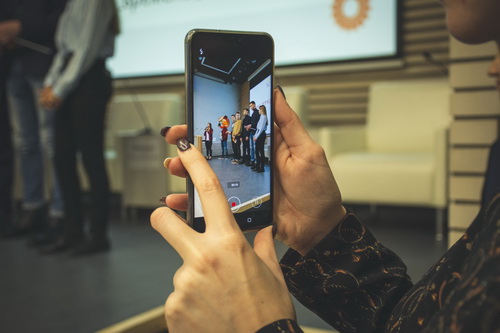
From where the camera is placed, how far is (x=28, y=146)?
259 centimetres

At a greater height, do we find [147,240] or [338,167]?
[338,167]

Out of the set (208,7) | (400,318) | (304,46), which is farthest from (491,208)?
(208,7)

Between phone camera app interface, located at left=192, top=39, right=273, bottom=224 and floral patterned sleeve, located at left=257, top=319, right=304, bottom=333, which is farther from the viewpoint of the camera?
phone camera app interface, located at left=192, top=39, right=273, bottom=224

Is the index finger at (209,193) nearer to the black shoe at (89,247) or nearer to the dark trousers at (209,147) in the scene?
the dark trousers at (209,147)

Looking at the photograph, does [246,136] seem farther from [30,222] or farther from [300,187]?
[30,222]

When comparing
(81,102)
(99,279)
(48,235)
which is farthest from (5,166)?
(99,279)

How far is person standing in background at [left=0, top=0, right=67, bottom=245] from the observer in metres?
2.17

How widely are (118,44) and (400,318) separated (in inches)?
153

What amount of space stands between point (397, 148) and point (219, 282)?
2.93 meters

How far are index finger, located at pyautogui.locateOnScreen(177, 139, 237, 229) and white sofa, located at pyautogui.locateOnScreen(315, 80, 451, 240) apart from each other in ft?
7.54

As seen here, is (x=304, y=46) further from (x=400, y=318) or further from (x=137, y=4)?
(x=400, y=318)

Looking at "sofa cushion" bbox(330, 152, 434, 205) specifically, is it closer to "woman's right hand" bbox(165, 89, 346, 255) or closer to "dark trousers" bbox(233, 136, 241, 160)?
"woman's right hand" bbox(165, 89, 346, 255)

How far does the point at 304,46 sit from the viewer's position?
3.59 metres

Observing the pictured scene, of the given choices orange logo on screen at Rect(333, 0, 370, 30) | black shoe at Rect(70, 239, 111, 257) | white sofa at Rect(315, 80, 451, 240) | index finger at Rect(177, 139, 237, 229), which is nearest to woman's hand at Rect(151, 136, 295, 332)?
index finger at Rect(177, 139, 237, 229)
